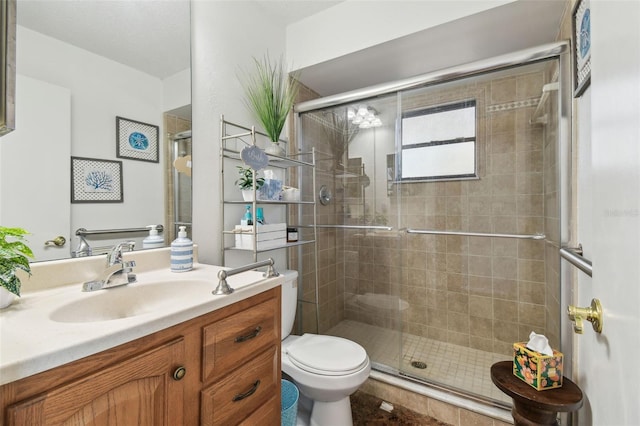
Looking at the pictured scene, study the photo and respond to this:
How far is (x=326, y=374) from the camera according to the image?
131 centimetres

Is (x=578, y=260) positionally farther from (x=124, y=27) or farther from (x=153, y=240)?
(x=124, y=27)

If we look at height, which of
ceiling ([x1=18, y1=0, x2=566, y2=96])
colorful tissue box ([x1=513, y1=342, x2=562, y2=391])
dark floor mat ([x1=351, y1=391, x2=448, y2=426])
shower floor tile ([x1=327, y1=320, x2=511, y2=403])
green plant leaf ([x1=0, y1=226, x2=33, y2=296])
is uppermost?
ceiling ([x1=18, y1=0, x2=566, y2=96])

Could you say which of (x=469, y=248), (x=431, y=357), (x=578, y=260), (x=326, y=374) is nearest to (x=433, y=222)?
(x=469, y=248)

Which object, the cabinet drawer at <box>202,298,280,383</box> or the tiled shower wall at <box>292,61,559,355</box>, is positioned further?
the tiled shower wall at <box>292,61,559,355</box>

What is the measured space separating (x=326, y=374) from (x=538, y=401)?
0.83m

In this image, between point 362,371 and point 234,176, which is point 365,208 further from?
point 362,371

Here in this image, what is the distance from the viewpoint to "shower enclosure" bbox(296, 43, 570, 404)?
196 cm

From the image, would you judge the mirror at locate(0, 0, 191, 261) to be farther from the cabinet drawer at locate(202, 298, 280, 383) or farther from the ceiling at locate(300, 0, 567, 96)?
the ceiling at locate(300, 0, 567, 96)

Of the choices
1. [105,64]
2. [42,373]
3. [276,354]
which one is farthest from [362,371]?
[105,64]

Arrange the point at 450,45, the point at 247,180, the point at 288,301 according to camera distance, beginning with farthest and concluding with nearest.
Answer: the point at 450,45 → the point at 288,301 → the point at 247,180

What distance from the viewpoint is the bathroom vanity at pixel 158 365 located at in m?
0.53

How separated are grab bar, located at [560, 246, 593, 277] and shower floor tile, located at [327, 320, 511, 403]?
913 mm

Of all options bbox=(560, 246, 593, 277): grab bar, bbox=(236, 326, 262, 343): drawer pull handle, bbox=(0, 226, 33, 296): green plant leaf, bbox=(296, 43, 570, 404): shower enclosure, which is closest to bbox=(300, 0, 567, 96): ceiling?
bbox=(296, 43, 570, 404): shower enclosure

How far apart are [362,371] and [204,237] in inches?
41.4
